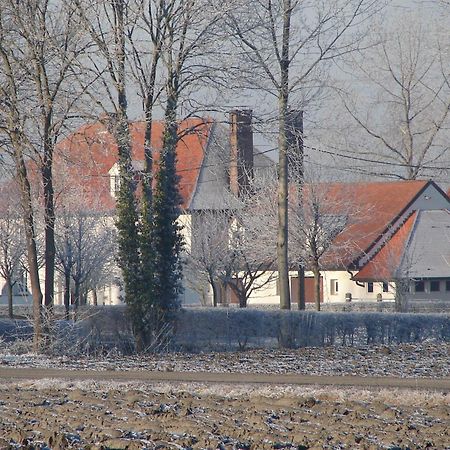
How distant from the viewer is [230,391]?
13516mm

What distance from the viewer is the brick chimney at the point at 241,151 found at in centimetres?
2602

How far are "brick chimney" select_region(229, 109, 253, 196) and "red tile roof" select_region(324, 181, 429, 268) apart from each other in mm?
4242

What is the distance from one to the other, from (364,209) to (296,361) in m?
25.6

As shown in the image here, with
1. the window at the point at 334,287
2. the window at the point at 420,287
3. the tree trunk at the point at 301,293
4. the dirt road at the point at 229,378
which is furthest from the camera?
the window at the point at 334,287

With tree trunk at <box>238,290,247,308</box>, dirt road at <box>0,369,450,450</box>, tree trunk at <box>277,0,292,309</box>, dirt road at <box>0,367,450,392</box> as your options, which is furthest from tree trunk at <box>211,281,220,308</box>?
dirt road at <box>0,369,450,450</box>

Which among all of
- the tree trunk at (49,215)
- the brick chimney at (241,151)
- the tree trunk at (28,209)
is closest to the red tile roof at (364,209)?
the brick chimney at (241,151)

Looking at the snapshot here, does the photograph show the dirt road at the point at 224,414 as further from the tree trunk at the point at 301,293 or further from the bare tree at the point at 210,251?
the bare tree at the point at 210,251

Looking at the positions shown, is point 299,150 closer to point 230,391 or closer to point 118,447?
point 230,391

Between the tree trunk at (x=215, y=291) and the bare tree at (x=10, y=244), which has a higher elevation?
the bare tree at (x=10, y=244)

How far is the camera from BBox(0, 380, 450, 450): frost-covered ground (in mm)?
9141

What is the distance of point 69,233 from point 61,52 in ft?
58.0

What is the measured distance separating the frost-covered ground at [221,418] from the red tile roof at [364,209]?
97.1 feet

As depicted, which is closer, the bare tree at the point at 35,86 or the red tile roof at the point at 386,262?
the bare tree at the point at 35,86

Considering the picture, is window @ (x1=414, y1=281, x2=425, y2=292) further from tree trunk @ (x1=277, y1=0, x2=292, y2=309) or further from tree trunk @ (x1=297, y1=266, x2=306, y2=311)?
tree trunk @ (x1=277, y1=0, x2=292, y2=309)
